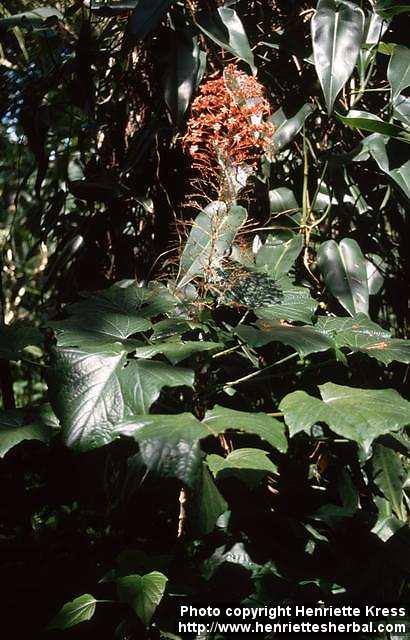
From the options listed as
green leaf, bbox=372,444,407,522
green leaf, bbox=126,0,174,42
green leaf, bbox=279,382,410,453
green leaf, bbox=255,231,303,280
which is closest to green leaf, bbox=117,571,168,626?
green leaf, bbox=279,382,410,453

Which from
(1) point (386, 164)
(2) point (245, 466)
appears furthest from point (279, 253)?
(2) point (245, 466)

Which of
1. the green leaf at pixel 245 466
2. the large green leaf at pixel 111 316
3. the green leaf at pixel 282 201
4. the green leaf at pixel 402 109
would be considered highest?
the green leaf at pixel 402 109

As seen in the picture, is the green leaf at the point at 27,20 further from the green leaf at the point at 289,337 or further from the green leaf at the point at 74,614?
the green leaf at the point at 74,614

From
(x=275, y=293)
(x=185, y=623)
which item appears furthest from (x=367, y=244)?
(x=185, y=623)

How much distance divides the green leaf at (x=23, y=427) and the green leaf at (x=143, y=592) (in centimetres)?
23

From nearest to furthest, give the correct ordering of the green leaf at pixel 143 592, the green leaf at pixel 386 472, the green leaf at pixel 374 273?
the green leaf at pixel 143 592 < the green leaf at pixel 386 472 < the green leaf at pixel 374 273

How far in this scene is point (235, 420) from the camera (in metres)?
0.87

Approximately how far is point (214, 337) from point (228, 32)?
1.96 feet

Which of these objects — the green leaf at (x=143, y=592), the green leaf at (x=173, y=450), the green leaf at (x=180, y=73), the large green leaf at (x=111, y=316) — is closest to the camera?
the green leaf at (x=173, y=450)

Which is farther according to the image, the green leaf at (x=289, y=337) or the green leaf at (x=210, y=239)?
the green leaf at (x=210, y=239)

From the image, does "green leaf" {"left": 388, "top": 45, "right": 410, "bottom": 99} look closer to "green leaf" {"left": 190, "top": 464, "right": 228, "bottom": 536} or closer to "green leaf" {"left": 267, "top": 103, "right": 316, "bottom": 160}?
"green leaf" {"left": 267, "top": 103, "right": 316, "bottom": 160}

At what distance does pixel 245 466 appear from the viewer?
2.77ft

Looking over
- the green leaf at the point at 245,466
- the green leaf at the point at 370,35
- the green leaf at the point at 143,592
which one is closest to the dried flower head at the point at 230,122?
the green leaf at the point at 370,35

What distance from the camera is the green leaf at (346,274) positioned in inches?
51.0
